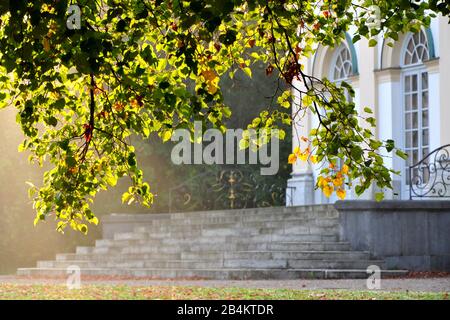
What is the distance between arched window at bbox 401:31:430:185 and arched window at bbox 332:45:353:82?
6.84 ft

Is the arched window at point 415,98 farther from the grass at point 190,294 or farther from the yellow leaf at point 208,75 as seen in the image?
the yellow leaf at point 208,75

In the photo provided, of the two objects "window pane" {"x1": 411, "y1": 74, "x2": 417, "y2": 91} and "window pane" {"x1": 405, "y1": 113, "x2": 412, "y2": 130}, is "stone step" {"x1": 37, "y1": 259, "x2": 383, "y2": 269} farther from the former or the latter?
"window pane" {"x1": 411, "y1": 74, "x2": 417, "y2": 91}

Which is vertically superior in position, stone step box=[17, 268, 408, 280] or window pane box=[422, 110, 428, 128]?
window pane box=[422, 110, 428, 128]

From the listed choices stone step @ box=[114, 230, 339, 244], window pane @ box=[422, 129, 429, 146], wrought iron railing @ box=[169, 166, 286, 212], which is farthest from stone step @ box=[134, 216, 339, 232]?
wrought iron railing @ box=[169, 166, 286, 212]

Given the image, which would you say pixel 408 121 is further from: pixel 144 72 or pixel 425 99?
pixel 144 72

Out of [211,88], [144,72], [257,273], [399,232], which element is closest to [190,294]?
[257,273]

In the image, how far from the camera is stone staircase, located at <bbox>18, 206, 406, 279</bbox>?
16.2 m

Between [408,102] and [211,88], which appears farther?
[408,102]

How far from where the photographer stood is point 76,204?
9930 millimetres

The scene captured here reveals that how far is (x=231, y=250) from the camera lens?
18.4 metres

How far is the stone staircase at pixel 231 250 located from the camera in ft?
53.3

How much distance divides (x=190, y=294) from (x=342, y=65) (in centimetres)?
1134

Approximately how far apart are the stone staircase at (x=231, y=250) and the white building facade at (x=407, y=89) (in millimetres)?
2329
